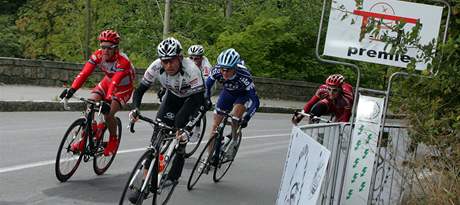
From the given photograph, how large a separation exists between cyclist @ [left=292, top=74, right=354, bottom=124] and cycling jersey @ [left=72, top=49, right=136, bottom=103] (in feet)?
8.77

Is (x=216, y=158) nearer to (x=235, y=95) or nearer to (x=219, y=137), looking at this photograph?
(x=219, y=137)

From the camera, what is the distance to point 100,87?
345 inches

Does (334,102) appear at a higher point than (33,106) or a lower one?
higher

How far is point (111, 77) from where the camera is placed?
8.80 metres

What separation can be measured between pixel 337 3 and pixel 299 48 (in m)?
25.6

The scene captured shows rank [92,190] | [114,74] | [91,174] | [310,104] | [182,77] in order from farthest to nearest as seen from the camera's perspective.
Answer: [310,104]
[91,174]
[114,74]
[92,190]
[182,77]

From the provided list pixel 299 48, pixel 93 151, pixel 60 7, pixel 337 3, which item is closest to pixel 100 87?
pixel 93 151

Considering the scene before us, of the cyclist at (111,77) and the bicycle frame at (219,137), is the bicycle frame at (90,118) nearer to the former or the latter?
the cyclist at (111,77)

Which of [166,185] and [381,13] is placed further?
[381,13]

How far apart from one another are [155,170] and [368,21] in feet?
8.88

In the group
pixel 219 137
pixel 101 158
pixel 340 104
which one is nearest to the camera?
pixel 101 158

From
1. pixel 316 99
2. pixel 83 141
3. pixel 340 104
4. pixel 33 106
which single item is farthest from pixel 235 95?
pixel 33 106

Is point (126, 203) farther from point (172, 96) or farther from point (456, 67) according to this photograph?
point (456, 67)

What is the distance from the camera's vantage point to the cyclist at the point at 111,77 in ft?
27.1
